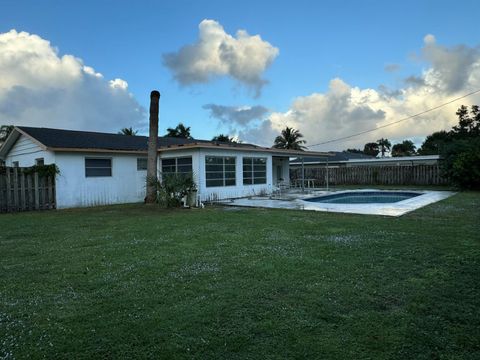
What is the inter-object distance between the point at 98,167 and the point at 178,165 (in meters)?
3.80

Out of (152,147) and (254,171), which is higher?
(152,147)

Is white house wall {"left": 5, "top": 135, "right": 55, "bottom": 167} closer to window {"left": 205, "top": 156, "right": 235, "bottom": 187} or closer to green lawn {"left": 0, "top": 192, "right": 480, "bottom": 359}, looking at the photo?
window {"left": 205, "top": 156, "right": 235, "bottom": 187}

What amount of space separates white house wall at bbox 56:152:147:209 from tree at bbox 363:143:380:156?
5866 centimetres

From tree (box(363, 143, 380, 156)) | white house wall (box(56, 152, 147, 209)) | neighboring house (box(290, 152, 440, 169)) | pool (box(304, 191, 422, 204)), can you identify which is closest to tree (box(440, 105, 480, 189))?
pool (box(304, 191, 422, 204))

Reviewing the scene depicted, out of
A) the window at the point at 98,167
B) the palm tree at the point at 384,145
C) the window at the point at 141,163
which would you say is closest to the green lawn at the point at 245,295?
the window at the point at 98,167

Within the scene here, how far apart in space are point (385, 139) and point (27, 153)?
6340cm

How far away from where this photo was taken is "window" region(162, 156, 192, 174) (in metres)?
16.4

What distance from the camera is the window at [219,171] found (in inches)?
639

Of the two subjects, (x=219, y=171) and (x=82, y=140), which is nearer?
(x=219, y=171)

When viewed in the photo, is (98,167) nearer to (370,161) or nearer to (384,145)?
(370,161)

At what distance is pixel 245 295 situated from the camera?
402 centimetres

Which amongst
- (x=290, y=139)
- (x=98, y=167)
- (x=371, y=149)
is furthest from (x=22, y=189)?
(x=371, y=149)

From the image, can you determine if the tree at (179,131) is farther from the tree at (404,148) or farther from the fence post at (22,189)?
the tree at (404,148)

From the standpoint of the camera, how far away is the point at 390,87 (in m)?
27.6
